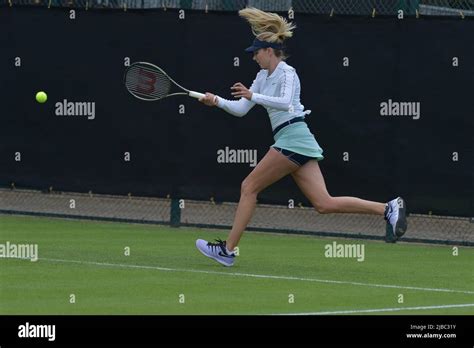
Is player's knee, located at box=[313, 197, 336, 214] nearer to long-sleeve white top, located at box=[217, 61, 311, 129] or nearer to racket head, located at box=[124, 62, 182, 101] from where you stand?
long-sleeve white top, located at box=[217, 61, 311, 129]

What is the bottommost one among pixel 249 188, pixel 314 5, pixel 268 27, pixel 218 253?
pixel 218 253

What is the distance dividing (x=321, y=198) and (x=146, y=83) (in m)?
2.24

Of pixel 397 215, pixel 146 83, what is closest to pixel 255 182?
pixel 397 215

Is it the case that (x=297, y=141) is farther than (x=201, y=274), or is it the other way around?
(x=297, y=141)

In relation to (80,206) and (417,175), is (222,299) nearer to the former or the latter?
(417,175)

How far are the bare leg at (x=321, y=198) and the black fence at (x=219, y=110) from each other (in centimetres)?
289

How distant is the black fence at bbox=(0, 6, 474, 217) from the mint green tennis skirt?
313 cm

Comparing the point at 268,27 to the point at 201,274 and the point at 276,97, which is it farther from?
the point at 201,274

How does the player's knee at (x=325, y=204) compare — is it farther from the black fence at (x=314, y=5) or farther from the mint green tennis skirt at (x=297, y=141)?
the black fence at (x=314, y=5)

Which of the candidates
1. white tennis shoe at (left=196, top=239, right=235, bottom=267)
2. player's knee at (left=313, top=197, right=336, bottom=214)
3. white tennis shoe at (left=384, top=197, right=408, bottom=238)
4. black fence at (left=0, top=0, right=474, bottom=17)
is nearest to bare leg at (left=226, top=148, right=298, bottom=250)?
white tennis shoe at (left=196, top=239, right=235, bottom=267)

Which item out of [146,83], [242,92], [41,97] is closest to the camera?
[242,92]

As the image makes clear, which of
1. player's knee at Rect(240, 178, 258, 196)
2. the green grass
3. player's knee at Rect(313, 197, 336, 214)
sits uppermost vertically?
player's knee at Rect(240, 178, 258, 196)

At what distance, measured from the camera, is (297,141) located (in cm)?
1288

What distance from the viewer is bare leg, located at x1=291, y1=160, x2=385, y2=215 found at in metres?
12.9
